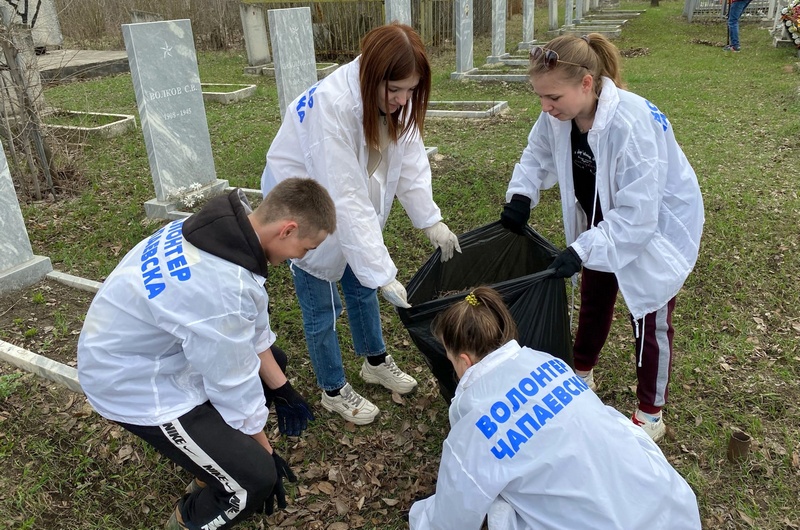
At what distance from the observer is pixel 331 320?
2557 millimetres

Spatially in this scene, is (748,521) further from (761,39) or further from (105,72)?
(761,39)

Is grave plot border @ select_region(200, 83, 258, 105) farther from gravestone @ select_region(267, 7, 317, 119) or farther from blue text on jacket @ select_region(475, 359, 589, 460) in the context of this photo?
blue text on jacket @ select_region(475, 359, 589, 460)

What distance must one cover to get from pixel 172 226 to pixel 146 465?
4.03ft

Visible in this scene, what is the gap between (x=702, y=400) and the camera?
2871 mm

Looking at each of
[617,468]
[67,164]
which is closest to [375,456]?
[617,468]

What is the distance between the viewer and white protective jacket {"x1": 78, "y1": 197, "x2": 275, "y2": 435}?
5.22 feet

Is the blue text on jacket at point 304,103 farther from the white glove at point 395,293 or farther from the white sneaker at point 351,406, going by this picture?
the white sneaker at point 351,406

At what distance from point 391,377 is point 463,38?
8.58m

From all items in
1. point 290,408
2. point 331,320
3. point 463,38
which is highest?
point 463,38

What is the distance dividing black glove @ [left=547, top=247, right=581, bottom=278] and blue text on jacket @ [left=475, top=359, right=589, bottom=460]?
2.09ft

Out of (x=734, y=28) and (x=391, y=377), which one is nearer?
(x=391, y=377)

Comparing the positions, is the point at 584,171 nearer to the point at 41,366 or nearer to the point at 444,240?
the point at 444,240

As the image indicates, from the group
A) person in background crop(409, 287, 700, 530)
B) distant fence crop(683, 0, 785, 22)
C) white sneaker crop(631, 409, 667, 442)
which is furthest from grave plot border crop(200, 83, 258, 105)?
distant fence crop(683, 0, 785, 22)

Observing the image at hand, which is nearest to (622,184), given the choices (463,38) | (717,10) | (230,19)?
(463,38)
